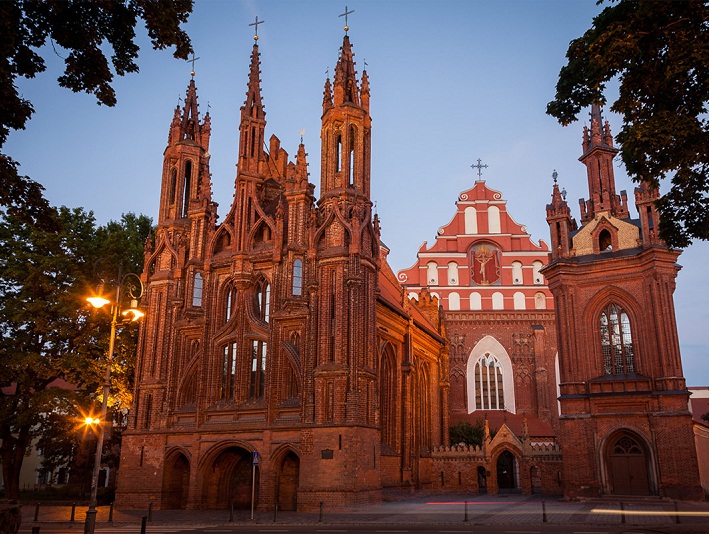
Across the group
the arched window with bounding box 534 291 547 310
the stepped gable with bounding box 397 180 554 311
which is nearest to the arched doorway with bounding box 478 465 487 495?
the stepped gable with bounding box 397 180 554 311

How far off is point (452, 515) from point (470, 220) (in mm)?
33952

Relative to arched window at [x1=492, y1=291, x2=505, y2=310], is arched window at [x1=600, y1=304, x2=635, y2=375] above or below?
below

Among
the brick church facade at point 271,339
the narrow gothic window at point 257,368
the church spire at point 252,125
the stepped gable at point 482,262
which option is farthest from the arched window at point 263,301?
the stepped gable at point 482,262

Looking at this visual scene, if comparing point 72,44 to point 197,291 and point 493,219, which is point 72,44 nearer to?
point 197,291

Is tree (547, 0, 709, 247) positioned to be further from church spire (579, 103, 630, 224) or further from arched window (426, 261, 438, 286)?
arched window (426, 261, 438, 286)

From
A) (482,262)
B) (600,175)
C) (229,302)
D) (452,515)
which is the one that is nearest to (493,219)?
(482,262)

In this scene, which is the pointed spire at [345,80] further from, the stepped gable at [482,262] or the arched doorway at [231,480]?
the stepped gable at [482,262]

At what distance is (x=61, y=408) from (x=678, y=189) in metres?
30.2

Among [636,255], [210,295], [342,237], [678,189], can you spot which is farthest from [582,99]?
[210,295]

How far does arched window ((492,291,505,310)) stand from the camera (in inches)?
2053

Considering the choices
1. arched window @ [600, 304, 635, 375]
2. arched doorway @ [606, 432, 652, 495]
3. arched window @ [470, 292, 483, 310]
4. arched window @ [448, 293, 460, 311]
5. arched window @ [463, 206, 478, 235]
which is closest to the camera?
arched doorway @ [606, 432, 652, 495]

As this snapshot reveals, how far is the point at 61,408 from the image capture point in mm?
33812

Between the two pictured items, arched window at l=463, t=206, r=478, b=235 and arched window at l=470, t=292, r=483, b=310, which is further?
arched window at l=463, t=206, r=478, b=235

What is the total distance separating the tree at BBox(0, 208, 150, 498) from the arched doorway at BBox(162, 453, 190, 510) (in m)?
5.95
